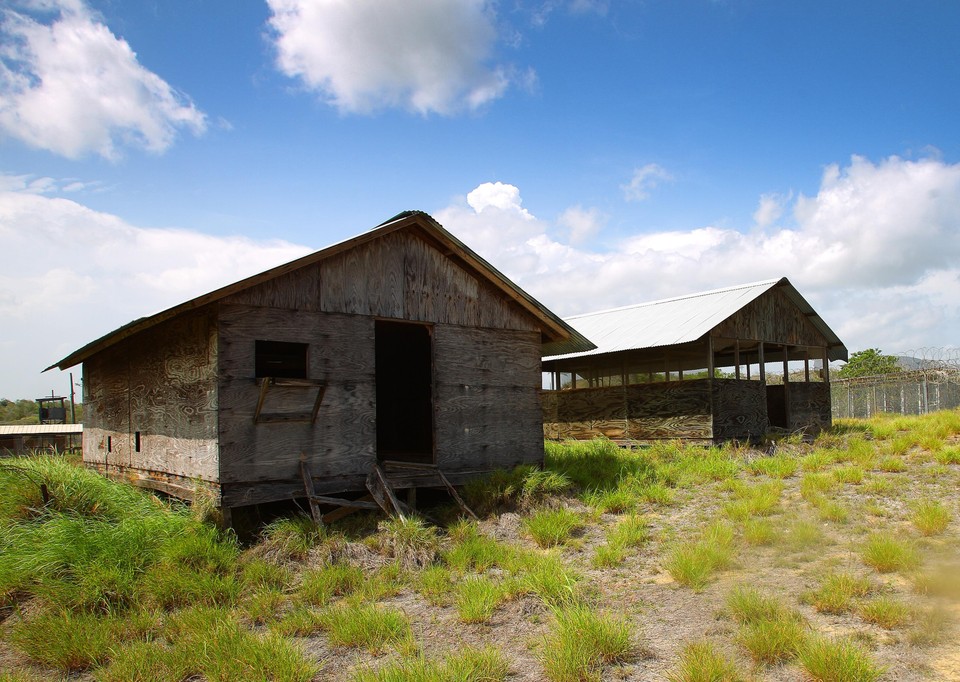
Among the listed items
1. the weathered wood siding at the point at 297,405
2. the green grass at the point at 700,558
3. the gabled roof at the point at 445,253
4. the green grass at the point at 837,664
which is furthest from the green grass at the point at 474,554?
the gabled roof at the point at 445,253

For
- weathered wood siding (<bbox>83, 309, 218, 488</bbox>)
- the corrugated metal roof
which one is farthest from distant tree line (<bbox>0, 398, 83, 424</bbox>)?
weathered wood siding (<bbox>83, 309, 218, 488</bbox>)

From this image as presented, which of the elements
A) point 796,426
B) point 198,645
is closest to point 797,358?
point 796,426

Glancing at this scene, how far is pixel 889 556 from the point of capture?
24.6 ft

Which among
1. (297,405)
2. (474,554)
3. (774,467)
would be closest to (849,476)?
(774,467)

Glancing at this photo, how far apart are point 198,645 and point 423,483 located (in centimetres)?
555

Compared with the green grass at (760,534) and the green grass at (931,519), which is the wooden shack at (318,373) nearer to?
the green grass at (760,534)

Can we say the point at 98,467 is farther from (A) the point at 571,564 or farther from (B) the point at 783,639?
(B) the point at 783,639

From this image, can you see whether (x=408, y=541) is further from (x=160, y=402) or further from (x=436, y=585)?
(x=160, y=402)

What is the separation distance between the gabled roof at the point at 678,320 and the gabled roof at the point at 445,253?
4877 millimetres

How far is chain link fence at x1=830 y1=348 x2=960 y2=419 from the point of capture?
82.8ft

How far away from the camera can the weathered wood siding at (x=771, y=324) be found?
18.9 meters

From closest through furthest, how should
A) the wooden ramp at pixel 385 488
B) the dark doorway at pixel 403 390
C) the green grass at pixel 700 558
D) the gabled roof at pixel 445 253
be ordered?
1. the green grass at pixel 700 558
2. the gabled roof at pixel 445 253
3. the wooden ramp at pixel 385 488
4. the dark doorway at pixel 403 390

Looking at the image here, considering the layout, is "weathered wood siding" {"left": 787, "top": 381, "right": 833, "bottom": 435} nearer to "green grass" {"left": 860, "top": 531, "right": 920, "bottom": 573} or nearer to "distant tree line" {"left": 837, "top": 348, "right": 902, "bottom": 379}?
"green grass" {"left": 860, "top": 531, "right": 920, "bottom": 573}

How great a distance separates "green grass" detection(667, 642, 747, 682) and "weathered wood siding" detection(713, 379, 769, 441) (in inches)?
508
